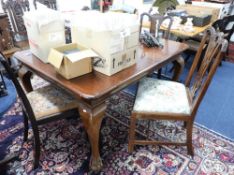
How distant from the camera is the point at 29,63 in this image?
1364 millimetres

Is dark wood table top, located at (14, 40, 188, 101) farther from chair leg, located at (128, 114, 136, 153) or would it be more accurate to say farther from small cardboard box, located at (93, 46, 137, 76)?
chair leg, located at (128, 114, 136, 153)

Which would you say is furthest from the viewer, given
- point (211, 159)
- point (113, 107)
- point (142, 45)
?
point (113, 107)

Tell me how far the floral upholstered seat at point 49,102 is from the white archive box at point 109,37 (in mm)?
374

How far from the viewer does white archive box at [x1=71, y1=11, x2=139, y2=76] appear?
A: 113 cm

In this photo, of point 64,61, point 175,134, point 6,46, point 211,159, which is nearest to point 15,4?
point 6,46

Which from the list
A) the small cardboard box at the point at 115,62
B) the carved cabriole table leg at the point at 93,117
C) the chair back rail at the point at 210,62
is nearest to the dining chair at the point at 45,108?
the carved cabriole table leg at the point at 93,117

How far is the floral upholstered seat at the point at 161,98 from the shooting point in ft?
4.77

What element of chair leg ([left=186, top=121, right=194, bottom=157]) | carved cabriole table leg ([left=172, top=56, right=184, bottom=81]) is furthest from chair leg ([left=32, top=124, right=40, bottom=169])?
carved cabriole table leg ([left=172, top=56, right=184, bottom=81])

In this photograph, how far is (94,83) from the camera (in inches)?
45.8

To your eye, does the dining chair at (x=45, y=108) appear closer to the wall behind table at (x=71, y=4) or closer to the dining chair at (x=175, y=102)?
the dining chair at (x=175, y=102)

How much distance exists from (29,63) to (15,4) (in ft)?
5.56

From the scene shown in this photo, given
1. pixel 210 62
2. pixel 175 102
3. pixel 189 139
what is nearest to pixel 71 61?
pixel 175 102

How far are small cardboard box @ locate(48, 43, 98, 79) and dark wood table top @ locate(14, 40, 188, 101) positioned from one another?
37 millimetres

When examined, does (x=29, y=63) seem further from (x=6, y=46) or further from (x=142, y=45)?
(x=6, y=46)
